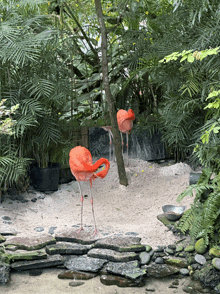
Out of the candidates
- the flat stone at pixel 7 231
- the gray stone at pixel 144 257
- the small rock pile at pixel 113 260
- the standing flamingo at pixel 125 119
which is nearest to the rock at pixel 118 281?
the small rock pile at pixel 113 260

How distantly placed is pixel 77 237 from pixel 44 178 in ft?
4.88

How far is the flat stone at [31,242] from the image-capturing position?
2963mm

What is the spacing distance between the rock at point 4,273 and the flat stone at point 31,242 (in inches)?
12.4

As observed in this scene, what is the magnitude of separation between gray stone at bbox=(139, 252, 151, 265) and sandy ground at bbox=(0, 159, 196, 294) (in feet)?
0.69

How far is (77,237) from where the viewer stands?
3127 millimetres

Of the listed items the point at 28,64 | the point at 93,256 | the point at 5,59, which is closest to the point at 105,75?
the point at 28,64

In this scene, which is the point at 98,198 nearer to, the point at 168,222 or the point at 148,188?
the point at 148,188

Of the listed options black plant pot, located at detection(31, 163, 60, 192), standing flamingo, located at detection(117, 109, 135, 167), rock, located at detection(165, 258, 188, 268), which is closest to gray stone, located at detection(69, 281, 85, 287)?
rock, located at detection(165, 258, 188, 268)

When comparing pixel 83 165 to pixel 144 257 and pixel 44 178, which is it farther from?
pixel 44 178

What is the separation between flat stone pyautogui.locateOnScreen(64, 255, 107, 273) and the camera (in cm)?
268

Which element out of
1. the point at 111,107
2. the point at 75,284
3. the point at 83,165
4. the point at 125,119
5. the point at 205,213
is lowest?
the point at 75,284

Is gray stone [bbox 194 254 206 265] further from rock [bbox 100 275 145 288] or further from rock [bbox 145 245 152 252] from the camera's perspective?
rock [bbox 100 275 145 288]

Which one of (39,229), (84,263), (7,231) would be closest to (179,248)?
(84,263)

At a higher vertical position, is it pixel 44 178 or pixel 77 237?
pixel 44 178
